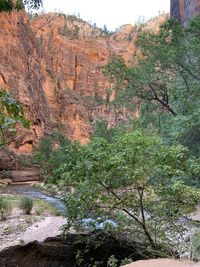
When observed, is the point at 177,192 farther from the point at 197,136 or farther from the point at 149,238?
the point at 197,136

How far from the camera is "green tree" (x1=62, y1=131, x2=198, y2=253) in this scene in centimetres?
688

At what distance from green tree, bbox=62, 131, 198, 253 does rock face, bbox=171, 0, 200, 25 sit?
1307 centimetres

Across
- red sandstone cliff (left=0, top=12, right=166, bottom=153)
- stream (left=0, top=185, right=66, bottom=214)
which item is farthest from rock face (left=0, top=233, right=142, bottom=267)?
Answer: red sandstone cliff (left=0, top=12, right=166, bottom=153)

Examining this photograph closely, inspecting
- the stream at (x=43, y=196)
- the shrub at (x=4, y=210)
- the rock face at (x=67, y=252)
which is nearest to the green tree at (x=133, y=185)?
the rock face at (x=67, y=252)

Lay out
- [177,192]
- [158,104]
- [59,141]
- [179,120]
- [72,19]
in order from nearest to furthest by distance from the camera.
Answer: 1. [177,192]
2. [179,120]
3. [158,104]
4. [59,141]
5. [72,19]

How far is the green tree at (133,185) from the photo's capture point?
6883mm

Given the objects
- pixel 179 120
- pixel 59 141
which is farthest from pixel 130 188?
pixel 59 141

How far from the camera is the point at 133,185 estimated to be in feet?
23.6

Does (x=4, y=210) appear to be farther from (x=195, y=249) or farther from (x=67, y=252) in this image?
(x=195, y=249)

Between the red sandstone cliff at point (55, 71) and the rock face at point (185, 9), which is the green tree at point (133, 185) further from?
the red sandstone cliff at point (55, 71)

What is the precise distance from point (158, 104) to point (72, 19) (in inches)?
3338

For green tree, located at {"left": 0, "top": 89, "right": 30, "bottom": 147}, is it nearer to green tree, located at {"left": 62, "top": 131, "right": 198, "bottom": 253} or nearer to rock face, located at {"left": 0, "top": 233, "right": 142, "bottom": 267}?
green tree, located at {"left": 62, "top": 131, "right": 198, "bottom": 253}

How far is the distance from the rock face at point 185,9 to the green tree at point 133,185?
1307cm

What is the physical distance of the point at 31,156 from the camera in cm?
4147
